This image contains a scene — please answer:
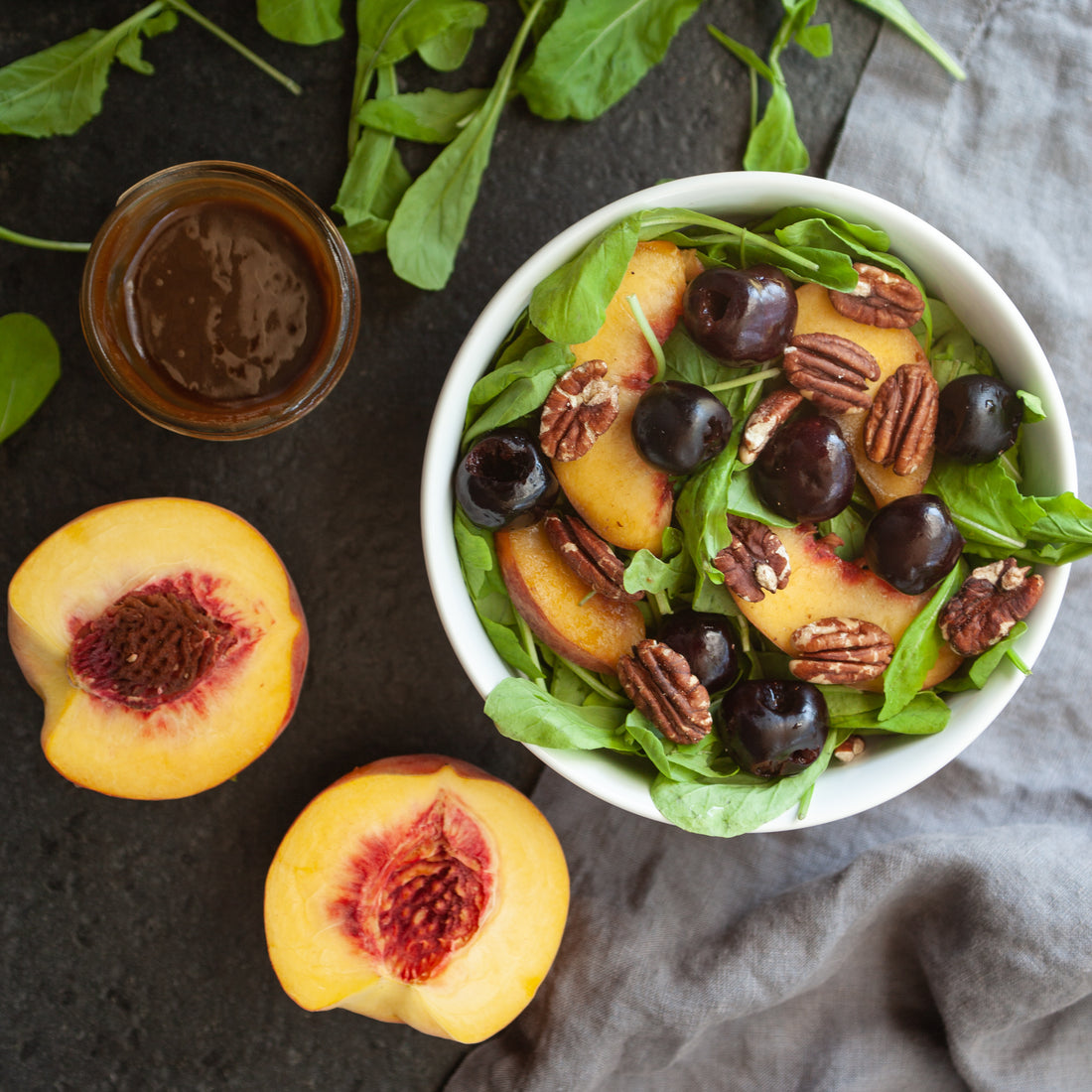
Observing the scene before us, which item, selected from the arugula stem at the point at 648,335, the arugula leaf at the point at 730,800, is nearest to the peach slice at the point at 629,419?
the arugula stem at the point at 648,335

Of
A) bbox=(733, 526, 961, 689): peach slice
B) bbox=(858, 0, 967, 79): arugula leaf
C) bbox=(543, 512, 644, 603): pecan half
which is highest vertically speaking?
bbox=(858, 0, 967, 79): arugula leaf

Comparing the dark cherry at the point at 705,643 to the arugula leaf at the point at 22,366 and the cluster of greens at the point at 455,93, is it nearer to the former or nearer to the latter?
the cluster of greens at the point at 455,93

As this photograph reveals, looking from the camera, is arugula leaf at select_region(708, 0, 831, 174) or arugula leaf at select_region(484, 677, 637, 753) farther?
arugula leaf at select_region(708, 0, 831, 174)

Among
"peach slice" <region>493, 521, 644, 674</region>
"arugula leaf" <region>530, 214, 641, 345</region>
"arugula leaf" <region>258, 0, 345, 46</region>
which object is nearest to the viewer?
"arugula leaf" <region>530, 214, 641, 345</region>

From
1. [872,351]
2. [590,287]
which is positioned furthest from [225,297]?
[872,351]

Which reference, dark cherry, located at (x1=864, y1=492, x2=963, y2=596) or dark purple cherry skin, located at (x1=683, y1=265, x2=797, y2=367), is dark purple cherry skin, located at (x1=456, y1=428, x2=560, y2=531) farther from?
dark cherry, located at (x1=864, y1=492, x2=963, y2=596)

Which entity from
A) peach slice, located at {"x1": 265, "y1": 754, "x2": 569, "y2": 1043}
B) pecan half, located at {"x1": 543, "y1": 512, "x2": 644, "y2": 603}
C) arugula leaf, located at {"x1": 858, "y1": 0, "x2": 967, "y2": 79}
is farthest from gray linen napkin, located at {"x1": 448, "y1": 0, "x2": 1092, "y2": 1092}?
pecan half, located at {"x1": 543, "y1": 512, "x2": 644, "y2": 603}
